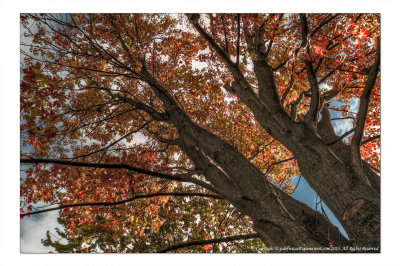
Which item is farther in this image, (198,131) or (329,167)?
(198,131)

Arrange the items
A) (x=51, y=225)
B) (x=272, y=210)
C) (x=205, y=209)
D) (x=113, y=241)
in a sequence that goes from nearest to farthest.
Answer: (x=272, y=210) → (x=51, y=225) → (x=113, y=241) → (x=205, y=209)

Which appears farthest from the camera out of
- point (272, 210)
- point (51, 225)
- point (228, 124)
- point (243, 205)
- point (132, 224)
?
point (228, 124)

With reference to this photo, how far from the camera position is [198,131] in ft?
9.48

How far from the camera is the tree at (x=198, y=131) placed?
2.10 m

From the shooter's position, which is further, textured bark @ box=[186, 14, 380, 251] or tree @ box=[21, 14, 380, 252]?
tree @ box=[21, 14, 380, 252]

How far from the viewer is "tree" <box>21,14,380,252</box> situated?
2.10 metres

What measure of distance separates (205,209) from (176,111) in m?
2.25

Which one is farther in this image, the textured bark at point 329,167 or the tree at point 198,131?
the tree at point 198,131

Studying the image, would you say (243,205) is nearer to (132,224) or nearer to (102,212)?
(132,224)

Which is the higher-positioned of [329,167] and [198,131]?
[198,131]

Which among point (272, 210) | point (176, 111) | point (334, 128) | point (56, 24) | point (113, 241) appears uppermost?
point (56, 24)
